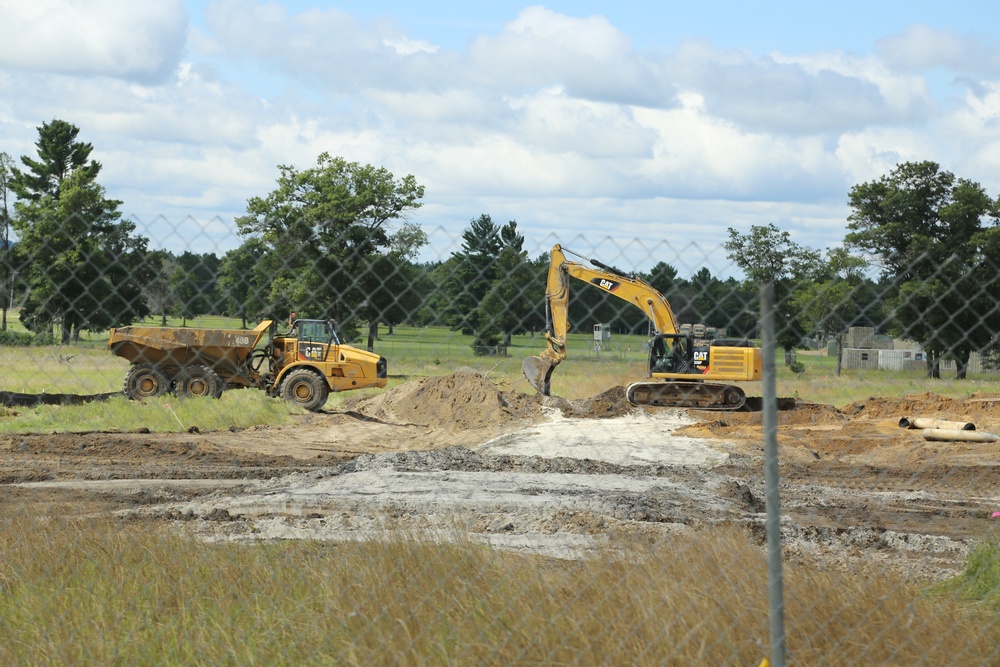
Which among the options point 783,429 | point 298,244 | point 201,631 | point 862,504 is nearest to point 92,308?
point 298,244

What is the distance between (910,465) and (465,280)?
45.6 feet

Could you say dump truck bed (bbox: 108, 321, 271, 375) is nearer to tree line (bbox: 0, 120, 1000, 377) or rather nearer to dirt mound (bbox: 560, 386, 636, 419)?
dirt mound (bbox: 560, 386, 636, 419)

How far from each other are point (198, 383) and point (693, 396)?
11403 millimetres

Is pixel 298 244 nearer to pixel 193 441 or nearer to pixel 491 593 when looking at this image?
pixel 491 593

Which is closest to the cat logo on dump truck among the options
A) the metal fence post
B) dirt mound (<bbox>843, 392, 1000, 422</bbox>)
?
dirt mound (<bbox>843, 392, 1000, 422</bbox>)

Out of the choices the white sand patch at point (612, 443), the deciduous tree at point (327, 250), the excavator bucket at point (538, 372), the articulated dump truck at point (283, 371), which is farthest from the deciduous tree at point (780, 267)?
the excavator bucket at point (538, 372)

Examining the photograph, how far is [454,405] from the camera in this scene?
2328 centimetres

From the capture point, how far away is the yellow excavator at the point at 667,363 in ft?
64.2

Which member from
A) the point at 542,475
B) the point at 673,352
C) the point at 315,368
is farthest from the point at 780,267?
the point at 315,368

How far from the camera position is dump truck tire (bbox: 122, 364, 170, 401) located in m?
21.9

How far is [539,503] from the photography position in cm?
1089

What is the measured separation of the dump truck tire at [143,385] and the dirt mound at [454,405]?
4703 mm

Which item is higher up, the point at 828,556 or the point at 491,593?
the point at 491,593

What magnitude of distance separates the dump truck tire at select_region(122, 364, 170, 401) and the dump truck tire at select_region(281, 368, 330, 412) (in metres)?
2.54
